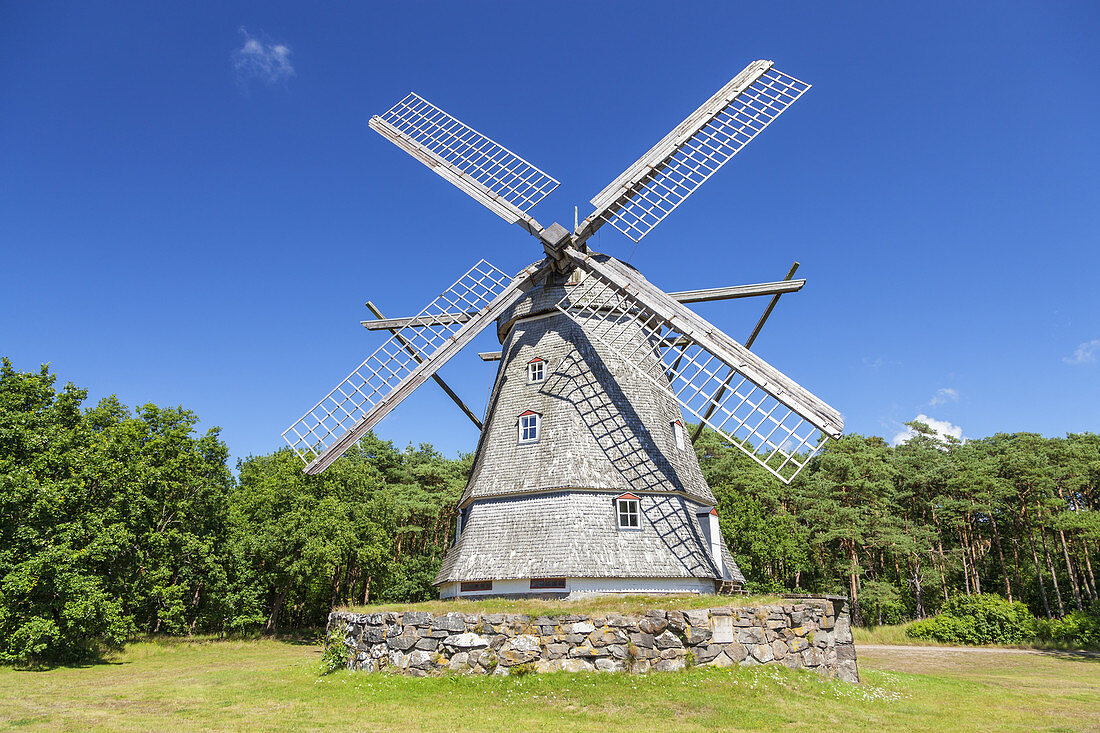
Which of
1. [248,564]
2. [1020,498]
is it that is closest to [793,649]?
[248,564]

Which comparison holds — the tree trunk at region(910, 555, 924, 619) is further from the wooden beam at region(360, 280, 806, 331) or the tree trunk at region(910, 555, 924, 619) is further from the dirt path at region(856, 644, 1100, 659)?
the wooden beam at region(360, 280, 806, 331)

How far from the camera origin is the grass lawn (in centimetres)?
930

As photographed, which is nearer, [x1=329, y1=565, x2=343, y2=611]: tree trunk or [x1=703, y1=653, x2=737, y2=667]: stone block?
[x1=703, y1=653, x2=737, y2=667]: stone block

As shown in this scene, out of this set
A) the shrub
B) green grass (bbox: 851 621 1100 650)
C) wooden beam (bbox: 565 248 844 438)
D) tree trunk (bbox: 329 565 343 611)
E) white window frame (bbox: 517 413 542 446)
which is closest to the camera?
wooden beam (bbox: 565 248 844 438)

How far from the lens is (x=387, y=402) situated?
17.3 meters

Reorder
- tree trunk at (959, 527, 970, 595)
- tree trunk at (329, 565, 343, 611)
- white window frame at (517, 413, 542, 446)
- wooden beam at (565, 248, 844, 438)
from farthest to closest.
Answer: tree trunk at (959, 527, 970, 595)
tree trunk at (329, 565, 343, 611)
white window frame at (517, 413, 542, 446)
wooden beam at (565, 248, 844, 438)

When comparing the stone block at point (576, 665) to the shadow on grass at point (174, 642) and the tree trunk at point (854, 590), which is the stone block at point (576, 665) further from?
the tree trunk at point (854, 590)

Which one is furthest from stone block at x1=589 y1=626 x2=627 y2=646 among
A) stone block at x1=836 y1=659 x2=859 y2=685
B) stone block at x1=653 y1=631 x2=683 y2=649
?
stone block at x1=836 y1=659 x2=859 y2=685

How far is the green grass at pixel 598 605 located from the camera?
1212 cm

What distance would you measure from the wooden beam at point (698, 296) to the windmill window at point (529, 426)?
3907mm

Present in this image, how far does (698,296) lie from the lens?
18.6 m

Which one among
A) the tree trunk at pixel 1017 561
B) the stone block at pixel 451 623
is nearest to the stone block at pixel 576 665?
the stone block at pixel 451 623

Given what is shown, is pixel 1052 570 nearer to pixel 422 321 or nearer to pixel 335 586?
pixel 422 321

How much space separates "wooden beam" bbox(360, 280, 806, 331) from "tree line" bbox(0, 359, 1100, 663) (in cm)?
1047
